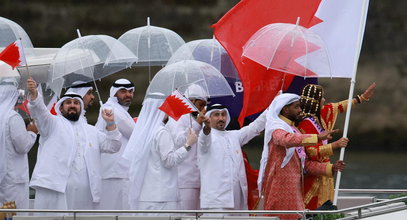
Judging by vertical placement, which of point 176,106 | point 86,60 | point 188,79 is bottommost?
point 176,106

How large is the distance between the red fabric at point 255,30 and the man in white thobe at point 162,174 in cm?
94

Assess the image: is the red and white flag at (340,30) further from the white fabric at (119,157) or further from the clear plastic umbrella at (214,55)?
the white fabric at (119,157)

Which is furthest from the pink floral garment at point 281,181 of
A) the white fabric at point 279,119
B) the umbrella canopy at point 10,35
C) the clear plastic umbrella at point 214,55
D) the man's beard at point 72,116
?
→ the umbrella canopy at point 10,35

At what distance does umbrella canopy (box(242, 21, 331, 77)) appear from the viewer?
455 inches

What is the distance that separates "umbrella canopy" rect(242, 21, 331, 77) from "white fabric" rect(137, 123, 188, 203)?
3.58ft

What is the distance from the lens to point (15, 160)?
12.3 metres

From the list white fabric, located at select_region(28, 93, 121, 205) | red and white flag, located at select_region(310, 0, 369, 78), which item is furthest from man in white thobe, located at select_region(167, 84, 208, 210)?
red and white flag, located at select_region(310, 0, 369, 78)

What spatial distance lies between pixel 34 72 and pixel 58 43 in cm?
2936

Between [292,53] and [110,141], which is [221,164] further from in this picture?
[292,53]

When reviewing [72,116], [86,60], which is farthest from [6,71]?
[86,60]

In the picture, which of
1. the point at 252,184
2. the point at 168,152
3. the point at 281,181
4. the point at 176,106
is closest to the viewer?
the point at 281,181

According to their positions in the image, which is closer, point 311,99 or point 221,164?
point 311,99

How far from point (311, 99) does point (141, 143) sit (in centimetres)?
167

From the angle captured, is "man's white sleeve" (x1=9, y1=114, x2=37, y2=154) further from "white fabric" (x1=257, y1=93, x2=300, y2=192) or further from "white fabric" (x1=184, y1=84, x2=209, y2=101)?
"white fabric" (x1=257, y1=93, x2=300, y2=192)
